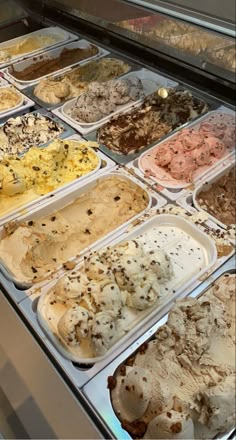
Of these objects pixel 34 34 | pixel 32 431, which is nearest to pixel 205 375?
pixel 32 431

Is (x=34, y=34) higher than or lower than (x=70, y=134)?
higher

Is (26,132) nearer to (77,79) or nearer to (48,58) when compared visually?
(77,79)

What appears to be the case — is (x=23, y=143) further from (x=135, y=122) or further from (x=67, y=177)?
(x=135, y=122)

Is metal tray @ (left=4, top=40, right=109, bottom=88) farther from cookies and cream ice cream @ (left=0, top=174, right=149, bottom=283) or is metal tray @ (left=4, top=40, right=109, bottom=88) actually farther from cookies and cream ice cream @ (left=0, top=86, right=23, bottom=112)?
cookies and cream ice cream @ (left=0, top=174, right=149, bottom=283)

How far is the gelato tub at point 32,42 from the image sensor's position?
101 inches

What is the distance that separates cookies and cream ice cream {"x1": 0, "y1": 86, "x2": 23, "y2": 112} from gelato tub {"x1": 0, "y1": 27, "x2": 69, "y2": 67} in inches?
14.4

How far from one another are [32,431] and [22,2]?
243cm

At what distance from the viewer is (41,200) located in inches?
65.2

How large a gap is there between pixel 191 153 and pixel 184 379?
95cm

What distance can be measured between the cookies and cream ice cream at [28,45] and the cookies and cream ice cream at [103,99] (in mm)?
647

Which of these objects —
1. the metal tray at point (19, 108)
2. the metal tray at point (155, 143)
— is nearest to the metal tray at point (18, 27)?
the metal tray at point (19, 108)

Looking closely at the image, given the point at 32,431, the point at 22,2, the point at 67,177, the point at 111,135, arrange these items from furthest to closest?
the point at 22,2
the point at 111,135
the point at 67,177
the point at 32,431

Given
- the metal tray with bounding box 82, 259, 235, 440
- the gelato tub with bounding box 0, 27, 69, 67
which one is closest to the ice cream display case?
the metal tray with bounding box 82, 259, 235, 440

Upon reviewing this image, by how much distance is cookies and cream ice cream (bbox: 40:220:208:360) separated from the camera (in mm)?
1148
